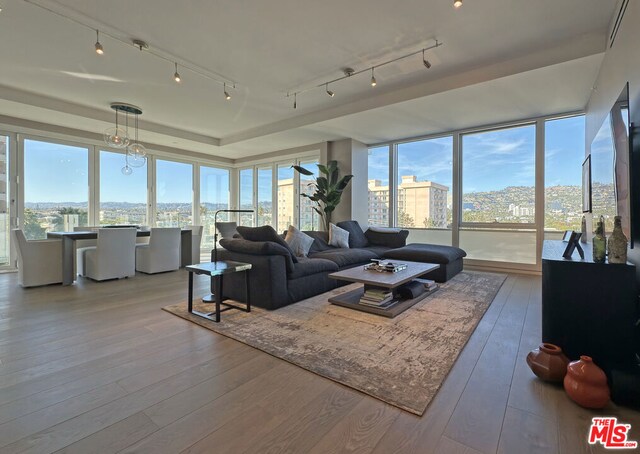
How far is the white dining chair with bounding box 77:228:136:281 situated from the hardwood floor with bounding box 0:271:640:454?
7.05 feet

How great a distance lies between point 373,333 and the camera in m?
2.55

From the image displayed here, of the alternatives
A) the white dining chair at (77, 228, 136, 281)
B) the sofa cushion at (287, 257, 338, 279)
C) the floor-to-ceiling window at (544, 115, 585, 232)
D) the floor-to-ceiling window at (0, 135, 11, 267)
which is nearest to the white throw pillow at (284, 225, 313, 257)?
the sofa cushion at (287, 257, 338, 279)

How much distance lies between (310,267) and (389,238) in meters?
2.58

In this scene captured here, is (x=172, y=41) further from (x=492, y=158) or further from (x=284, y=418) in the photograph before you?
(x=492, y=158)

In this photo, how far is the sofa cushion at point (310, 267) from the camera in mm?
3418

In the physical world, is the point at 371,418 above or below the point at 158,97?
below

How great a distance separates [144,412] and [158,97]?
4.63m

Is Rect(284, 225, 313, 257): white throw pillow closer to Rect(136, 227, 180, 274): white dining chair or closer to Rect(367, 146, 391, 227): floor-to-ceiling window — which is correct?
Rect(136, 227, 180, 274): white dining chair

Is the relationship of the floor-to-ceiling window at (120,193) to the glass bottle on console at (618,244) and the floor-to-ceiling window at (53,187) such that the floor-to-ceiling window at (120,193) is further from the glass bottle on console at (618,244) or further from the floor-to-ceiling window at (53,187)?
the glass bottle on console at (618,244)

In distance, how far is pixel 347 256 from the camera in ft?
14.6

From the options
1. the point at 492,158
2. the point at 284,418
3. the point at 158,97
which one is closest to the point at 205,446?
the point at 284,418

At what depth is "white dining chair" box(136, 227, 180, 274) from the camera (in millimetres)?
5195

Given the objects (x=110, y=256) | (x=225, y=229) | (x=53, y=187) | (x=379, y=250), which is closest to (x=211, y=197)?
(x=225, y=229)

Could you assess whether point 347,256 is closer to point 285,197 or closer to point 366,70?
point 366,70
